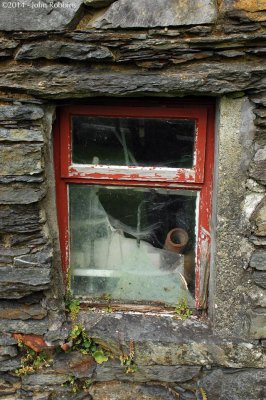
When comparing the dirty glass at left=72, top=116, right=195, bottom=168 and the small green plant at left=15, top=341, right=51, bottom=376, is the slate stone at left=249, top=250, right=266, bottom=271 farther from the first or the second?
the small green plant at left=15, top=341, right=51, bottom=376

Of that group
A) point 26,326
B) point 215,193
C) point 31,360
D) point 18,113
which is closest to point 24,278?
point 26,326

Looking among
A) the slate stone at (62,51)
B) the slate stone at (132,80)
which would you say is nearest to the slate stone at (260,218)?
the slate stone at (132,80)

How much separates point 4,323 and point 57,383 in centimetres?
53

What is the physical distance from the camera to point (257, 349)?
2.41 metres

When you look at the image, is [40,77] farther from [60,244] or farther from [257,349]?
[257,349]

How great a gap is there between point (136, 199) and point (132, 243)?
0.30m

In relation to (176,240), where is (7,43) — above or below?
above

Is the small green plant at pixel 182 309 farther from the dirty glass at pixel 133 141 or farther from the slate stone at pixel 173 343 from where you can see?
the dirty glass at pixel 133 141

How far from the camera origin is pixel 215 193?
2344 mm

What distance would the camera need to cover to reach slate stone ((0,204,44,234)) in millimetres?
2289

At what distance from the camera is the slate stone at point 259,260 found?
226 cm

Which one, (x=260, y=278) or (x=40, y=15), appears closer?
(x=40, y=15)

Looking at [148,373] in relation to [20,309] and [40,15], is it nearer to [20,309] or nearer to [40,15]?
[20,309]

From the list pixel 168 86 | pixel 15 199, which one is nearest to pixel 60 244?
pixel 15 199
